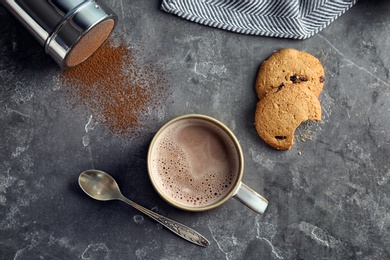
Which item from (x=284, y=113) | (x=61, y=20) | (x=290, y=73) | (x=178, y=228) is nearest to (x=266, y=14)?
(x=290, y=73)

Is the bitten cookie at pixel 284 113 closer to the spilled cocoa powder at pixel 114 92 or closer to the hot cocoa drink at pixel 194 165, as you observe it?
the hot cocoa drink at pixel 194 165

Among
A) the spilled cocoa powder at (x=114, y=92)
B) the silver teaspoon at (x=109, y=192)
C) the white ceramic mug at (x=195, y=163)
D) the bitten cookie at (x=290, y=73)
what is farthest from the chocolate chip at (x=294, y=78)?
the silver teaspoon at (x=109, y=192)

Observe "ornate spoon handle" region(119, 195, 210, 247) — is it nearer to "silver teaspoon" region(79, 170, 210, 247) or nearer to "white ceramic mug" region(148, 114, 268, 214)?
"silver teaspoon" region(79, 170, 210, 247)

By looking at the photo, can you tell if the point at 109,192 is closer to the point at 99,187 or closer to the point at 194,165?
the point at 99,187

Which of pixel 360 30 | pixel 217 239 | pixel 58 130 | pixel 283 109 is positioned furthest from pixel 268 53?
pixel 58 130

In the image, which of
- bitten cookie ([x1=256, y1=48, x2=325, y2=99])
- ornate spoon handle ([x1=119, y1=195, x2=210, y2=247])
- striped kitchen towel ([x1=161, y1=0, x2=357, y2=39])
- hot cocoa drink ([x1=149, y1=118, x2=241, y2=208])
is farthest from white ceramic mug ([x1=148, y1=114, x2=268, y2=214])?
striped kitchen towel ([x1=161, y1=0, x2=357, y2=39])

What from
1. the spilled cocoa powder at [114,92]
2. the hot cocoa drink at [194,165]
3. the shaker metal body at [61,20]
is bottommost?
the hot cocoa drink at [194,165]

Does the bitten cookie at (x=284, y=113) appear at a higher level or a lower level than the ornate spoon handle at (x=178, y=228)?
higher
